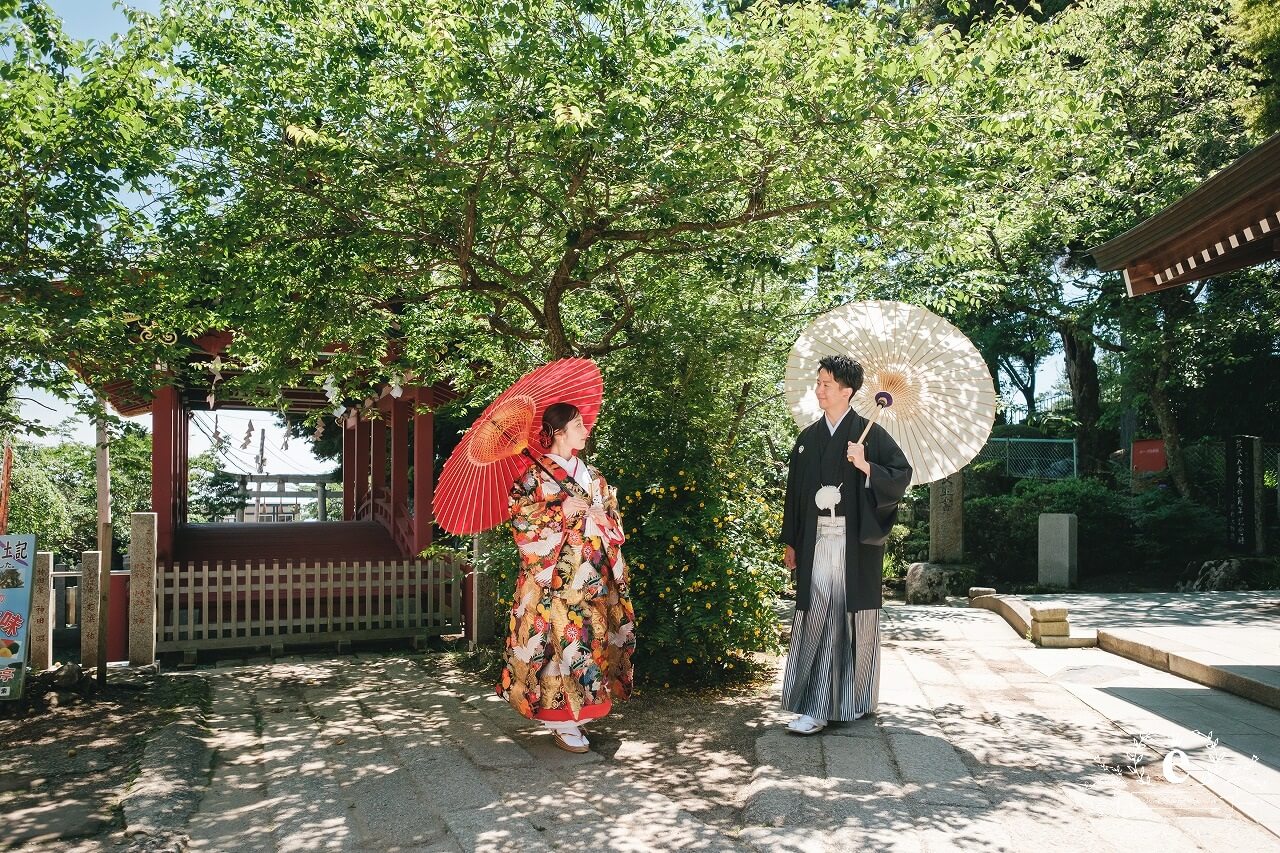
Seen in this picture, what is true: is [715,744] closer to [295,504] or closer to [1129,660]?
[1129,660]

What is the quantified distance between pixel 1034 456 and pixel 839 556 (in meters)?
18.5

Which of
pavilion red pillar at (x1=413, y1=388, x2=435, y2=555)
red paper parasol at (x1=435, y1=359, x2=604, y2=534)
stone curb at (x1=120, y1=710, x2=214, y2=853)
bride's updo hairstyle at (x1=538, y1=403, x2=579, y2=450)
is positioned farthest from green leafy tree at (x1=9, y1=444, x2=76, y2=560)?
bride's updo hairstyle at (x1=538, y1=403, x2=579, y2=450)

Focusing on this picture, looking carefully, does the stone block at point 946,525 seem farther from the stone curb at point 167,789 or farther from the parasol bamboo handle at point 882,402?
the stone curb at point 167,789

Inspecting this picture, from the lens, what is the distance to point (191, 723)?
5969 millimetres

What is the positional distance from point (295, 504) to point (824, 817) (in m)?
19.9

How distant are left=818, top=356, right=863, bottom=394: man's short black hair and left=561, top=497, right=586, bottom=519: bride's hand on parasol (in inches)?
58.9

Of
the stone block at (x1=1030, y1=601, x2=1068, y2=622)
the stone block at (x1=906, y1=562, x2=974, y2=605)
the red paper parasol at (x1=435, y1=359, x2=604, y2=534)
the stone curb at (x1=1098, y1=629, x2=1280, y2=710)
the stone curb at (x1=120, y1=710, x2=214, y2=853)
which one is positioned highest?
the red paper parasol at (x1=435, y1=359, x2=604, y2=534)

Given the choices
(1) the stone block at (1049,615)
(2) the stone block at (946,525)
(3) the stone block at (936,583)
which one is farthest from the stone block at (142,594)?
(2) the stone block at (946,525)

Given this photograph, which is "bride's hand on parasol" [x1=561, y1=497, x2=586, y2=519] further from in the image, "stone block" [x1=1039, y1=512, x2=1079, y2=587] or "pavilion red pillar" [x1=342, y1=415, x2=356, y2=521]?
"pavilion red pillar" [x1=342, y1=415, x2=356, y2=521]

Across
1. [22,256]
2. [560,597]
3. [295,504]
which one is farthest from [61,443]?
[560,597]

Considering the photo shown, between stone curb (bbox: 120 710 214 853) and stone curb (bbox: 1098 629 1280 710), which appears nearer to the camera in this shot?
stone curb (bbox: 120 710 214 853)

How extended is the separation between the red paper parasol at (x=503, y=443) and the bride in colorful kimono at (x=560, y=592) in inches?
3.5

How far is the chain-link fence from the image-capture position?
2133cm

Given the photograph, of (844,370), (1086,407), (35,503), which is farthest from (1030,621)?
(35,503)
